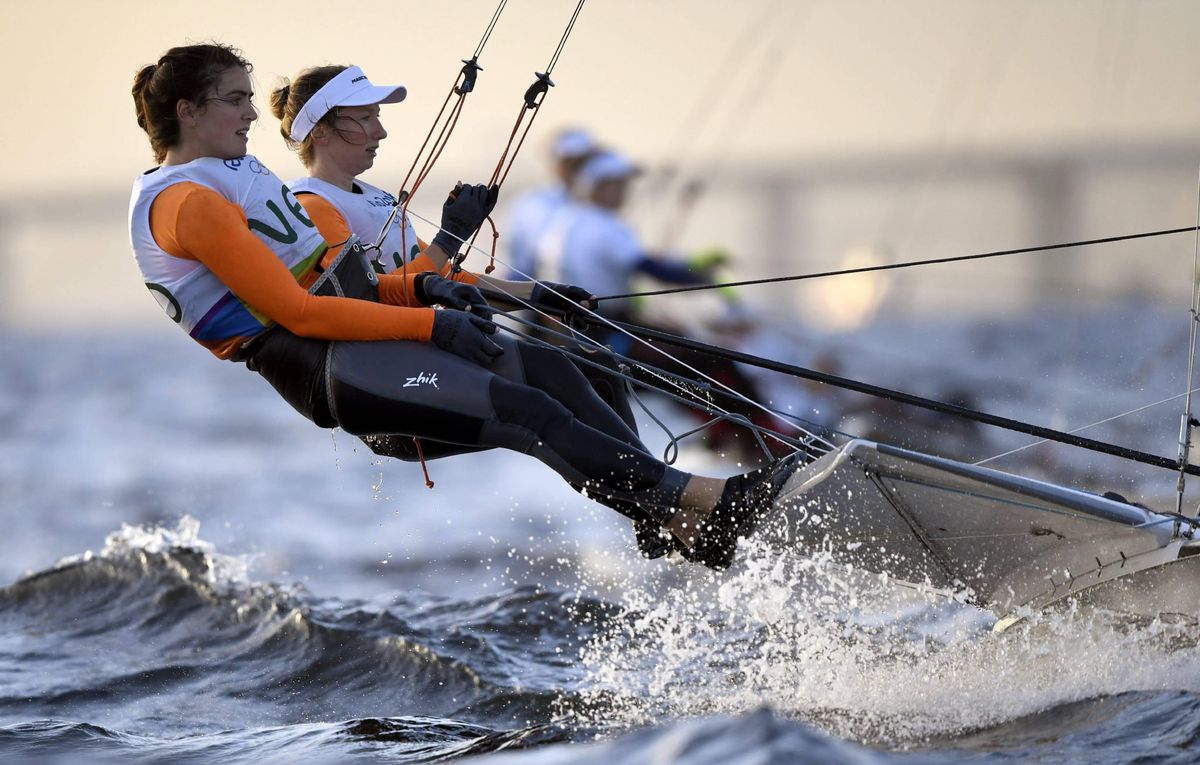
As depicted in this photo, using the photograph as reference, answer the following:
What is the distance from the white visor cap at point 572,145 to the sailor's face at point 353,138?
3.88 metres

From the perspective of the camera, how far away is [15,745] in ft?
11.5

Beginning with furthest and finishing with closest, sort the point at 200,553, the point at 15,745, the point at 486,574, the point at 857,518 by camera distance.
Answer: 1. the point at 486,574
2. the point at 200,553
3. the point at 15,745
4. the point at 857,518

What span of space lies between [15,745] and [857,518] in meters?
1.95

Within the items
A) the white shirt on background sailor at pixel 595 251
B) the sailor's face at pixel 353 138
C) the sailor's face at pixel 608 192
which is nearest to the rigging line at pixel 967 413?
the sailor's face at pixel 353 138

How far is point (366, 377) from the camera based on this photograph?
10.7ft

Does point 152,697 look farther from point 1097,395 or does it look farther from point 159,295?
point 1097,395

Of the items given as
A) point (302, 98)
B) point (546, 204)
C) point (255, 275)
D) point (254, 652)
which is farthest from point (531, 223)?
point (255, 275)

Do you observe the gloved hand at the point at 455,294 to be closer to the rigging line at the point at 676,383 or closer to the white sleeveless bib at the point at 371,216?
the rigging line at the point at 676,383

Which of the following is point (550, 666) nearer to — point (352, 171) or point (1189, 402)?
point (352, 171)

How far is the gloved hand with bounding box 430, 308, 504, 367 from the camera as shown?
129 inches

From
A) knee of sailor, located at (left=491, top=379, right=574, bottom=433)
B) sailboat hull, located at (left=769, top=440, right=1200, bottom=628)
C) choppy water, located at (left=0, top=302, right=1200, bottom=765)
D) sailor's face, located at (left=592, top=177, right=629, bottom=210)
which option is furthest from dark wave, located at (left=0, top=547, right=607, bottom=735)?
sailor's face, located at (left=592, top=177, right=629, bottom=210)

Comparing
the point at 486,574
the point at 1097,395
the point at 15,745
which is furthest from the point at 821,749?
Result: the point at 1097,395

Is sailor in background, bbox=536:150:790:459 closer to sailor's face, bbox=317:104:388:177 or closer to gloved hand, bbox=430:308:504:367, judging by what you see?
sailor's face, bbox=317:104:388:177

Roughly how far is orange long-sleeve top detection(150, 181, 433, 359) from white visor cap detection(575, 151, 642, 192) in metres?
4.10
